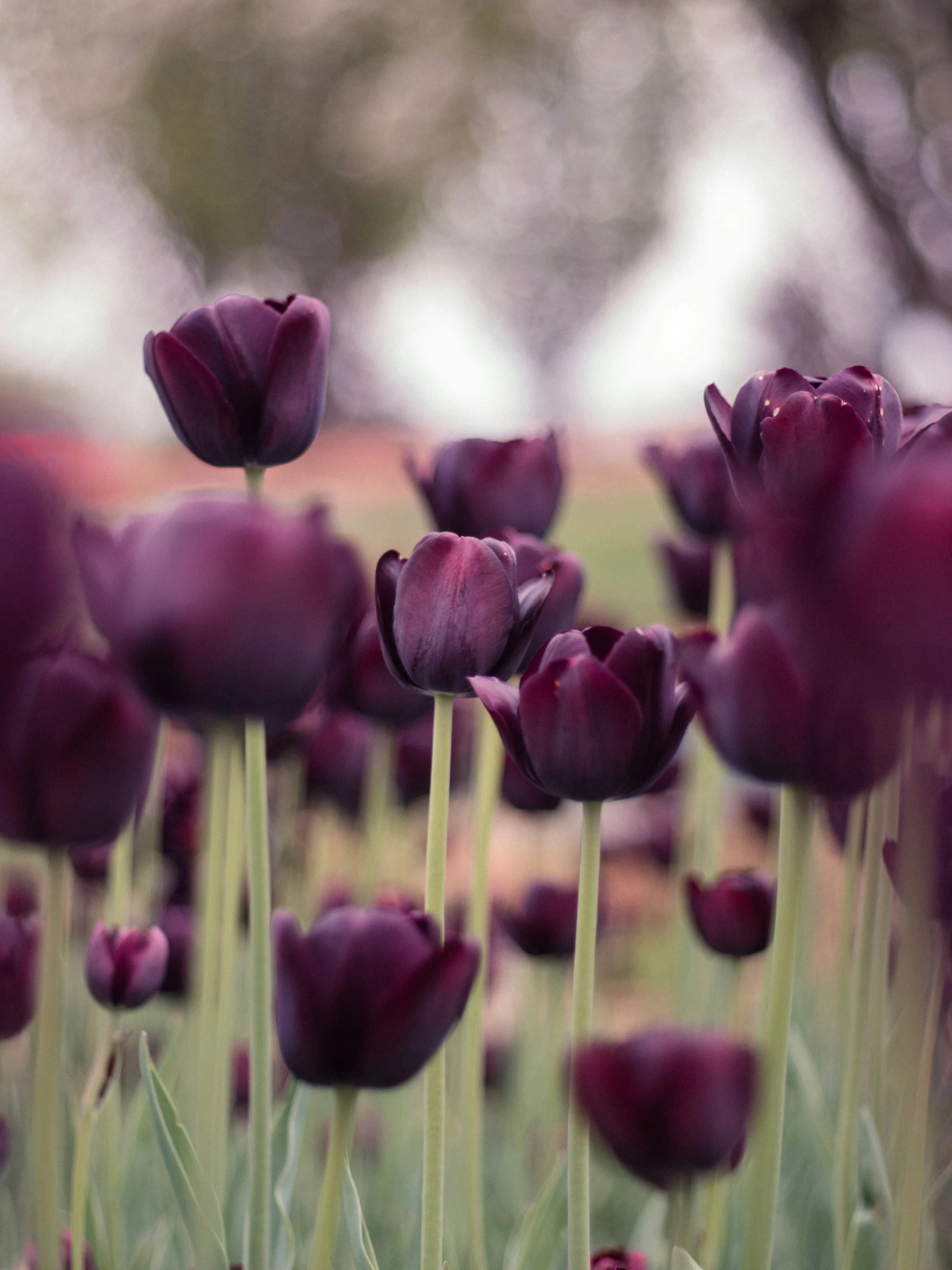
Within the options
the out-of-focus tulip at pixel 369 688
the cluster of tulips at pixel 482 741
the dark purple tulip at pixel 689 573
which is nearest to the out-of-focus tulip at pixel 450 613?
the cluster of tulips at pixel 482 741

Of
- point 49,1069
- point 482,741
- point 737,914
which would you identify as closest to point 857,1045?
point 737,914

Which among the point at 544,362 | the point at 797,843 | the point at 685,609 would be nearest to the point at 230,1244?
the point at 797,843

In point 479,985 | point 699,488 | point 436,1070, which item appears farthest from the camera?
point 699,488

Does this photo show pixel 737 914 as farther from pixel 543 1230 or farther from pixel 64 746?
pixel 64 746

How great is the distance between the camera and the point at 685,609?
737 mm

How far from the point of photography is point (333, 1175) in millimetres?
251

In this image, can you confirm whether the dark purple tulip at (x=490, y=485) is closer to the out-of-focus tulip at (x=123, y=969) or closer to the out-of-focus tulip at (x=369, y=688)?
the out-of-focus tulip at (x=369, y=688)

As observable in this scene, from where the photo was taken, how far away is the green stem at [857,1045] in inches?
14.8

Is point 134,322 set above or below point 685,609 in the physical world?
above

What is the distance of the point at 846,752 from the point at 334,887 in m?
0.50

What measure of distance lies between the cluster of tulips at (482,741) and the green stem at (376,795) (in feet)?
0.36

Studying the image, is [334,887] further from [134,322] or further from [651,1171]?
[134,322]

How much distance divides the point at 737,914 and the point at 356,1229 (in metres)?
0.18

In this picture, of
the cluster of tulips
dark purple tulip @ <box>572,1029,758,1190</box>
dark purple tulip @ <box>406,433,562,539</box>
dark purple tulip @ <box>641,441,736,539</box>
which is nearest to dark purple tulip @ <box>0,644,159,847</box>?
the cluster of tulips
